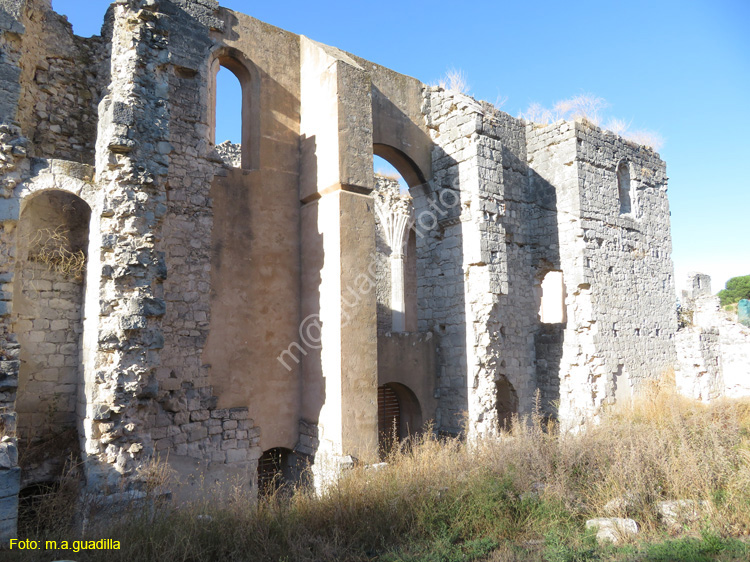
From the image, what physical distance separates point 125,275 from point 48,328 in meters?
1.26

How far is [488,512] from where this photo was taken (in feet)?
16.8

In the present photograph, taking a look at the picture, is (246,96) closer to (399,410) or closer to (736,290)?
(399,410)

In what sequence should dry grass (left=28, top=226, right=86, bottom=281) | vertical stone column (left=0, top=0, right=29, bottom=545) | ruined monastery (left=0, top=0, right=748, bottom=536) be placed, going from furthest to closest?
1. dry grass (left=28, top=226, right=86, bottom=281)
2. ruined monastery (left=0, top=0, right=748, bottom=536)
3. vertical stone column (left=0, top=0, right=29, bottom=545)

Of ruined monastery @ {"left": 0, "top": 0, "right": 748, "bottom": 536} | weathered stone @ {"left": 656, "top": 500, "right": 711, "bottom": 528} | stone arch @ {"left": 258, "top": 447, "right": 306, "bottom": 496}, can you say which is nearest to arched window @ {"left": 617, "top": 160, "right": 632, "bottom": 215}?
A: ruined monastery @ {"left": 0, "top": 0, "right": 748, "bottom": 536}

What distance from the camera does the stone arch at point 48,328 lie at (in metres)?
5.93

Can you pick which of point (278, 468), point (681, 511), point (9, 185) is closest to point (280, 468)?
point (278, 468)

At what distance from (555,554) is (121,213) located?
18.8ft

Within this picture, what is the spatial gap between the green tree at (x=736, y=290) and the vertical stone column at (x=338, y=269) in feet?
118

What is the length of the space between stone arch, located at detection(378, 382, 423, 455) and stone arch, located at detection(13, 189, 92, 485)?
5.32m

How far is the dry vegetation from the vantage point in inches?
169

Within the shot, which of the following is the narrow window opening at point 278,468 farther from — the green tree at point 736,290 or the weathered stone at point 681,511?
the green tree at point 736,290

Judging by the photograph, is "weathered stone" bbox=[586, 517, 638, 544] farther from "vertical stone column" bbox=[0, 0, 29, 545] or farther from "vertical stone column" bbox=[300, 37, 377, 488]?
"vertical stone column" bbox=[0, 0, 29, 545]

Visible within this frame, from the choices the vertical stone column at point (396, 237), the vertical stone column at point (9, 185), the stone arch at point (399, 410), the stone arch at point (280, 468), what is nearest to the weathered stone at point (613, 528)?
the stone arch at point (280, 468)

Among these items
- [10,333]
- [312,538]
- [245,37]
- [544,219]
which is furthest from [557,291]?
[10,333]
